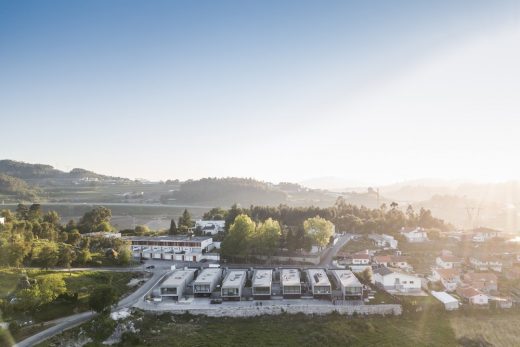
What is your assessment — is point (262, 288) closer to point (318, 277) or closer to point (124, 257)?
point (318, 277)

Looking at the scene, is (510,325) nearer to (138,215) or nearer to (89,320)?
(89,320)

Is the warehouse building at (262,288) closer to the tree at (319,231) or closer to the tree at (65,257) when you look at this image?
the tree at (319,231)

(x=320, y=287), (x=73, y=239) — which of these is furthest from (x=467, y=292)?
(x=73, y=239)

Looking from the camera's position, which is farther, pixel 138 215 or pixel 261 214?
pixel 138 215

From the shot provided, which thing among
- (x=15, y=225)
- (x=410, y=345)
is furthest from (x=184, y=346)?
(x=15, y=225)

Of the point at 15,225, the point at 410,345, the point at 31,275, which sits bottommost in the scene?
the point at 410,345

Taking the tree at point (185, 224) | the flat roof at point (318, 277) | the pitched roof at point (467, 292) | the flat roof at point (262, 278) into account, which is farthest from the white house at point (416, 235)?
the tree at point (185, 224)

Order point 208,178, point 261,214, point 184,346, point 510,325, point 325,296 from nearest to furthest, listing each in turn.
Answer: point 184,346 → point 510,325 → point 325,296 → point 261,214 → point 208,178

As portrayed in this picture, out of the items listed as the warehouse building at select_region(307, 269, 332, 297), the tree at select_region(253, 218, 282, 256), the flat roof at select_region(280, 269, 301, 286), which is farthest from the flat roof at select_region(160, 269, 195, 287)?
the warehouse building at select_region(307, 269, 332, 297)

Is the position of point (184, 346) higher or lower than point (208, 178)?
lower
